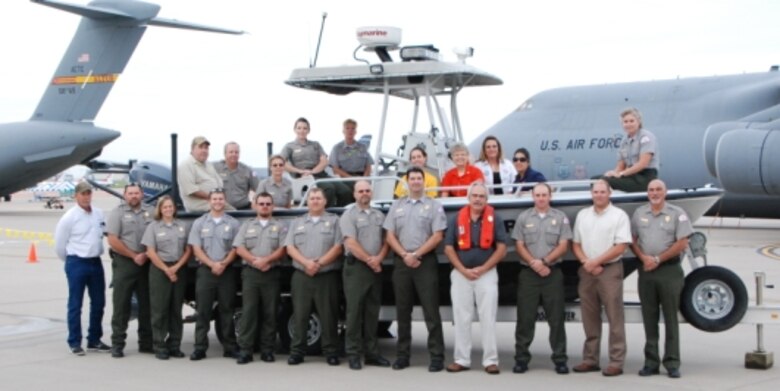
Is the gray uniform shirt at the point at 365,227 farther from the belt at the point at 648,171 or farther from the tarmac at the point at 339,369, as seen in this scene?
the belt at the point at 648,171

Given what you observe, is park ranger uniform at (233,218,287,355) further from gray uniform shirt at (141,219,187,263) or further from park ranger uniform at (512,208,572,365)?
park ranger uniform at (512,208,572,365)

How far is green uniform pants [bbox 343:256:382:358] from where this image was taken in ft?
30.1

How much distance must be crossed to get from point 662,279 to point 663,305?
223 millimetres

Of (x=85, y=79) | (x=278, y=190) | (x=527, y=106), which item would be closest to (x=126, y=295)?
(x=278, y=190)

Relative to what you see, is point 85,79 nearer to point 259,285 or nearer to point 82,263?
point 82,263

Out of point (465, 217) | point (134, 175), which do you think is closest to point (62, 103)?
point (134, 175)

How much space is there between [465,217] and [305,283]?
5.47 feet

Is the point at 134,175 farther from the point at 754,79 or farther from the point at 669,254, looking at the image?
the point at 754,79

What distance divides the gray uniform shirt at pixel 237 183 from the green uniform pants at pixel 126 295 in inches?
44.8

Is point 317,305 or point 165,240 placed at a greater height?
point 165,240

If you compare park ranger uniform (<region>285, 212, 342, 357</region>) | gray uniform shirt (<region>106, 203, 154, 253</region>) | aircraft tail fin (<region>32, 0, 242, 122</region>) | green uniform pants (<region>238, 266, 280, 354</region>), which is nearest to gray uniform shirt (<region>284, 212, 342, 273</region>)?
park ranger uniform (<region>285, 212, 342, 357</region>)

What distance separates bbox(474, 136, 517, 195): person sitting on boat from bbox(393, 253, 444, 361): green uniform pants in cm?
150

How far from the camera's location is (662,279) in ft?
28.0

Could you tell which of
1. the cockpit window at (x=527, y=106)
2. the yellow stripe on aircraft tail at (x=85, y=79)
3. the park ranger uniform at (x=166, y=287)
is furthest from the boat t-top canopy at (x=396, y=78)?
the yellow stripe on aircraft tail at (x=85, y=79)
